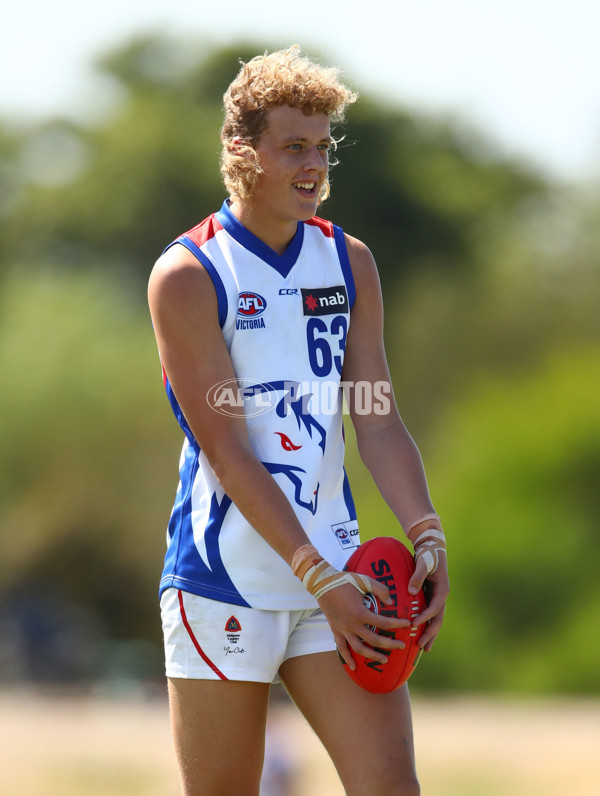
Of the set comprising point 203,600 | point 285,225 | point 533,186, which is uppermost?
point 533,186

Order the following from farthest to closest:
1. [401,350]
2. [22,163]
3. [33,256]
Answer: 1. [22,163]
2. [33,256]
3. [401,350]

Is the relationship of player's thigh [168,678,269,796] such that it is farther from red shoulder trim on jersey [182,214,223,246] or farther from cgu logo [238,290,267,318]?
red shoulder trim on jersey [182,214,223,246]

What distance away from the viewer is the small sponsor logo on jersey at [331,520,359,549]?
3074 millimetres

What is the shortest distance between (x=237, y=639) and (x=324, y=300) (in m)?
0.88

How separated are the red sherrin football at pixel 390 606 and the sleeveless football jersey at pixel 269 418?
0.50ft

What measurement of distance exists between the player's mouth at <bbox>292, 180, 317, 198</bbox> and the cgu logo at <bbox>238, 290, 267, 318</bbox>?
0.92 ft

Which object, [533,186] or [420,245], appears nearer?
[533,186]

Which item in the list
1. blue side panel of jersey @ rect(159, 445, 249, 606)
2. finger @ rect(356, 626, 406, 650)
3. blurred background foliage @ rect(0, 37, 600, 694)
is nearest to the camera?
finger @ rect(356, 626, 406, 650)

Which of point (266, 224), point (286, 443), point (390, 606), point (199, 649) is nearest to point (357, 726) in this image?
point (390, 606)

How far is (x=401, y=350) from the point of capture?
66.5 feet

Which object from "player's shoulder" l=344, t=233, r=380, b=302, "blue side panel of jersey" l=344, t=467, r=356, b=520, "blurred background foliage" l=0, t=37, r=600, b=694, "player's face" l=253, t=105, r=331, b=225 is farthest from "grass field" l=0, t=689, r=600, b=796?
"player's face" l=253, t=105, r=331, b=225

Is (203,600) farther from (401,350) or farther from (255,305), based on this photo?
(401,350)

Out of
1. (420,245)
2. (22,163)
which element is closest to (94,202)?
(22,163)

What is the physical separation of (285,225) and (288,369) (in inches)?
15.4
